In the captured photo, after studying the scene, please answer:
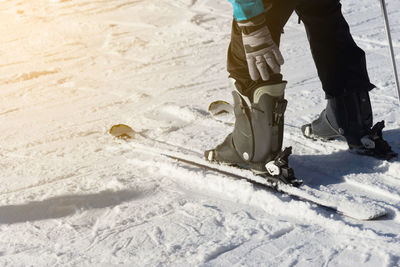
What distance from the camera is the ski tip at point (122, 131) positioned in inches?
133

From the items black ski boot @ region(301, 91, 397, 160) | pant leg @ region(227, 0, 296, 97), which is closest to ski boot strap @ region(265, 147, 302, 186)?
pant leg @ region(227, 0, 296, 97)

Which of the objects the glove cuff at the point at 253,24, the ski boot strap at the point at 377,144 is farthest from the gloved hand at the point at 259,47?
the ski boot strap at the point at 377,144

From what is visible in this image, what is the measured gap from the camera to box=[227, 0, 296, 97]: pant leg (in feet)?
7.80

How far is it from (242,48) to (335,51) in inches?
22.1

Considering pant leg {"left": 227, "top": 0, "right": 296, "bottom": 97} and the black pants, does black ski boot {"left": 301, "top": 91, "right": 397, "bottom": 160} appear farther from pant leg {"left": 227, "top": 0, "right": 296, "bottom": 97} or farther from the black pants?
pant leg {"left": 227, "top": 0, "right": 296, "bottom": 97}

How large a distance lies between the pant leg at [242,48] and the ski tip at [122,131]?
101 centimetres

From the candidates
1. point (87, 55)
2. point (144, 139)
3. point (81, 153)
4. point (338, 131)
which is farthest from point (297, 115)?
point (87, 55)

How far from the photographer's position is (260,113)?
2531 millimetres

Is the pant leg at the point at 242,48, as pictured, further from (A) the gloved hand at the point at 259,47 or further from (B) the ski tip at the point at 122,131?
(B) the ski tip at the point at 122,131

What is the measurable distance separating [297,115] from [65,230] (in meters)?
1.82

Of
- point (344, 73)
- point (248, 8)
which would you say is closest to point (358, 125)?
point (344, 73)

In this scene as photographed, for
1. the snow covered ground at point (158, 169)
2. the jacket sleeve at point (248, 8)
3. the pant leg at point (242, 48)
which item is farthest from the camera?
the pant leg at point (242, 48)

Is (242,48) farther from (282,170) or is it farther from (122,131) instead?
(122,131)

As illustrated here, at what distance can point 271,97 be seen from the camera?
8.16 feet
